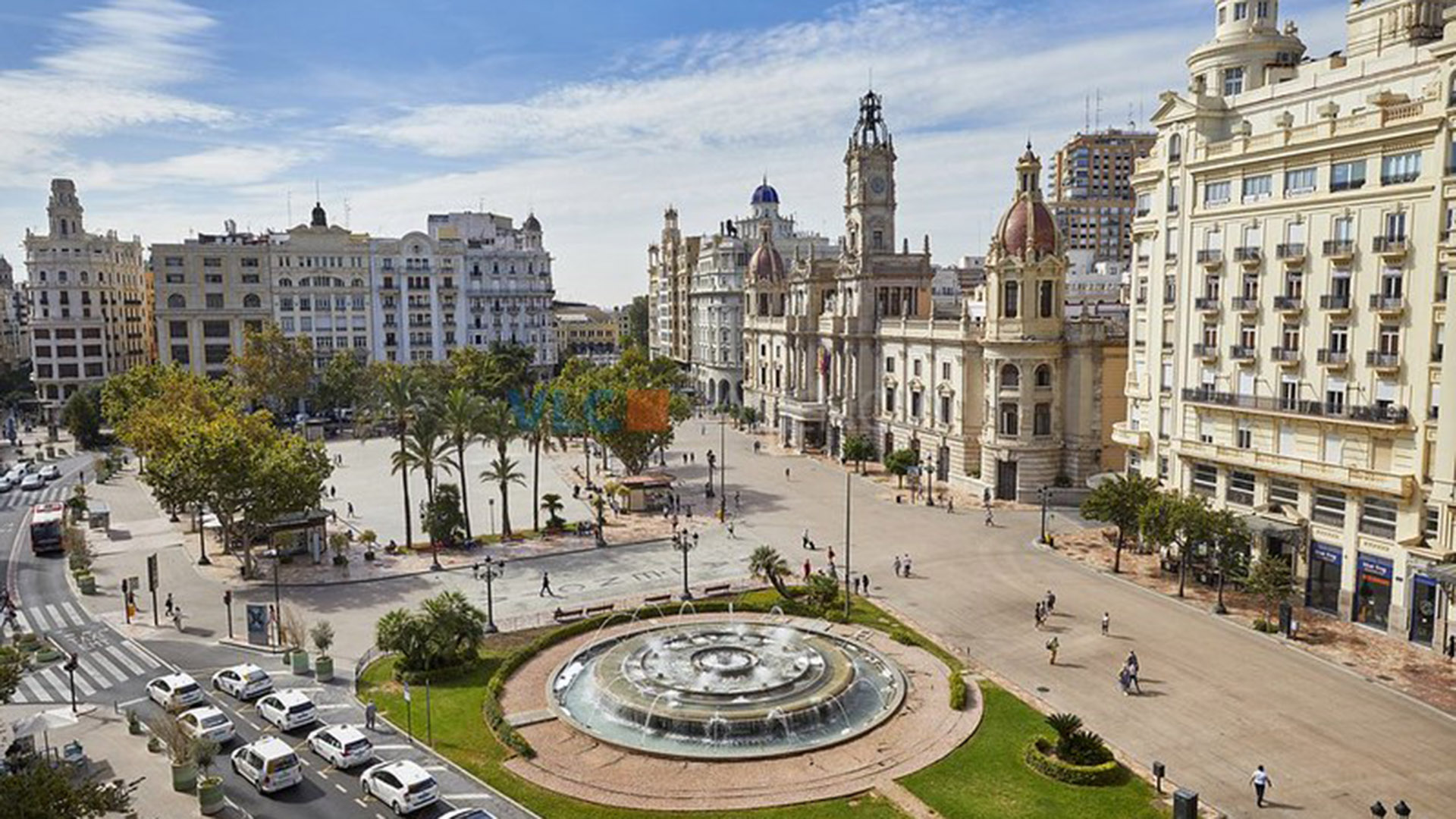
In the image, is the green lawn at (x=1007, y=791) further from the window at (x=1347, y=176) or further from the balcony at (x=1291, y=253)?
the window at (x=1347, y=176)

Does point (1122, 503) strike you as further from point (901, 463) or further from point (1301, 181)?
point (901, 463)

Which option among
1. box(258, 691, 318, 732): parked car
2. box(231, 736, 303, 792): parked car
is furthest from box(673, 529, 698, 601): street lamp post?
box(231, 736, 303, 792): parked car

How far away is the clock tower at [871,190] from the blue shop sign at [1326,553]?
187 ft

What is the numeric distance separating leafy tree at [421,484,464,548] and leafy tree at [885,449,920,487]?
37169mm

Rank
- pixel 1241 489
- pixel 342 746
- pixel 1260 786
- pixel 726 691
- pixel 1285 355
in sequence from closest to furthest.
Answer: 1. pixel 1260 786
2. pixel 342 746
3. pixel 726 691
4. pixel 1285 355
5. pixel 1241 489

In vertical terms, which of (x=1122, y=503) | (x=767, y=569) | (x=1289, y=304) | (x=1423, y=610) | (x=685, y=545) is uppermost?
(x=1289, y=304)

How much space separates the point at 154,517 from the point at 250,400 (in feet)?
156

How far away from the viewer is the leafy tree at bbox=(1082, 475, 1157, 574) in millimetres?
56469

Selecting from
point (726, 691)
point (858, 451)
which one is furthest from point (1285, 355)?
point (858, 451)

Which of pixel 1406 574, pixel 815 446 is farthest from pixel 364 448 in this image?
pixel 1406 574

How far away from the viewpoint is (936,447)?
3413 inches

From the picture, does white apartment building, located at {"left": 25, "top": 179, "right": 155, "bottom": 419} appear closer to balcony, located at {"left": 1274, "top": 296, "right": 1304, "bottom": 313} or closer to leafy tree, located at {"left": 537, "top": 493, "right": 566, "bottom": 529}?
leafy tree, located at {"left": 537, "top": 493, "right": 566, "bottom": 529}

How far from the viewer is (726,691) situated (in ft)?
126

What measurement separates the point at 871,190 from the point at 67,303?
104 meters
